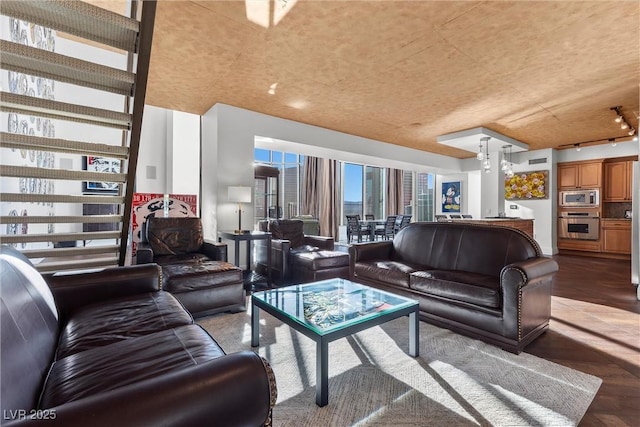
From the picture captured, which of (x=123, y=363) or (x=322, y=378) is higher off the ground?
(x=123, y=363)

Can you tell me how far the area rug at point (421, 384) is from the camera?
1.54 metres

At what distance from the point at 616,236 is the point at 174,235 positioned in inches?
343

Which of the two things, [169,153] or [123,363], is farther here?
[169,153]

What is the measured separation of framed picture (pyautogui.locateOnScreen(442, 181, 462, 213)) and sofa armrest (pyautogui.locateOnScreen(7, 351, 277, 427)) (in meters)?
9.97

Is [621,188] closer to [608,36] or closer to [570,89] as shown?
[570,89]

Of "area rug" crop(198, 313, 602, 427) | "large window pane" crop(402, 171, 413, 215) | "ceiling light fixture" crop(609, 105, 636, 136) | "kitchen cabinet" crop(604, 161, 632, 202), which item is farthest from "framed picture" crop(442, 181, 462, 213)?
"area rug" crop(198, 313, 602, 427)

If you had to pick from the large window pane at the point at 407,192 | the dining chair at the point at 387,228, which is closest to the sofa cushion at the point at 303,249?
the dining chair at the point at 387,228

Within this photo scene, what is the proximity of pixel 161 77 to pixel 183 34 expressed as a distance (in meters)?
1.15

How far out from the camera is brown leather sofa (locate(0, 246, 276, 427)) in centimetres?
72

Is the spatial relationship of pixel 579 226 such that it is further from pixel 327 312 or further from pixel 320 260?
pixel 327 312

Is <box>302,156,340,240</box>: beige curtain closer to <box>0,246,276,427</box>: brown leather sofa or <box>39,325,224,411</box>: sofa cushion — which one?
<box>0,246,276,427</box>: brown leather sofa

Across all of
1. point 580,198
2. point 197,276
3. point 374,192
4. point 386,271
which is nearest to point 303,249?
point 386,271

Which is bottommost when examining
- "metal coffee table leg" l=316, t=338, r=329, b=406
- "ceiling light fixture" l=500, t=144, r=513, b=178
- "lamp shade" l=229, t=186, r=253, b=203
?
"metal coffee table leg" l=316, t=338, r=329, b=406

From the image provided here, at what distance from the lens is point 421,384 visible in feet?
5.98
